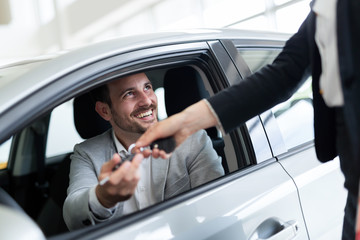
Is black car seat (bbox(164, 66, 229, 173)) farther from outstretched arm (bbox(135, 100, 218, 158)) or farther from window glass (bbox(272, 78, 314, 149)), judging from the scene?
outstretched arm (bbox(135, 100, 218, 158))

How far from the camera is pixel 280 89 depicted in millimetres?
1086

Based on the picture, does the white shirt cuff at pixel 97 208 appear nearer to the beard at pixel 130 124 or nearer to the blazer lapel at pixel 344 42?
the beard at pixel 130 124

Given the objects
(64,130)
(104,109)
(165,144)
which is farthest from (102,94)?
(64,130)

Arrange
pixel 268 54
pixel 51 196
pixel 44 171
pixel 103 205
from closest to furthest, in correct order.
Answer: pixel 103 205 → pixel 268 54 → pixel 51 196 → pixel 44 171

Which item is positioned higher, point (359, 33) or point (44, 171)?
point (359, 33)

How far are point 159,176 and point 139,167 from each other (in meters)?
0.13

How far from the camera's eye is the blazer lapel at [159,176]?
4.98 feet

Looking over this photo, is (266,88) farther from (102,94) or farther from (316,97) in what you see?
(102,94)

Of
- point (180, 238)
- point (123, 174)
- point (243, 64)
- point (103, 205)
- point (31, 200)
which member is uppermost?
point (243, 64)

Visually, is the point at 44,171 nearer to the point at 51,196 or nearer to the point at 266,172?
the point at 51,196

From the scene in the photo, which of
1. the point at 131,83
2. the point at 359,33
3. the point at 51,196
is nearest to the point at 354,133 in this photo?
the point at 359,33

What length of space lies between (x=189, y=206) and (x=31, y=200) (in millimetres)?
1524

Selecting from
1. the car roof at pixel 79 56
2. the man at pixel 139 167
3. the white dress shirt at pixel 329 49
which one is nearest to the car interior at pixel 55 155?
the man at pixel 139 167

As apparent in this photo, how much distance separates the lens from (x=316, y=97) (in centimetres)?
104
